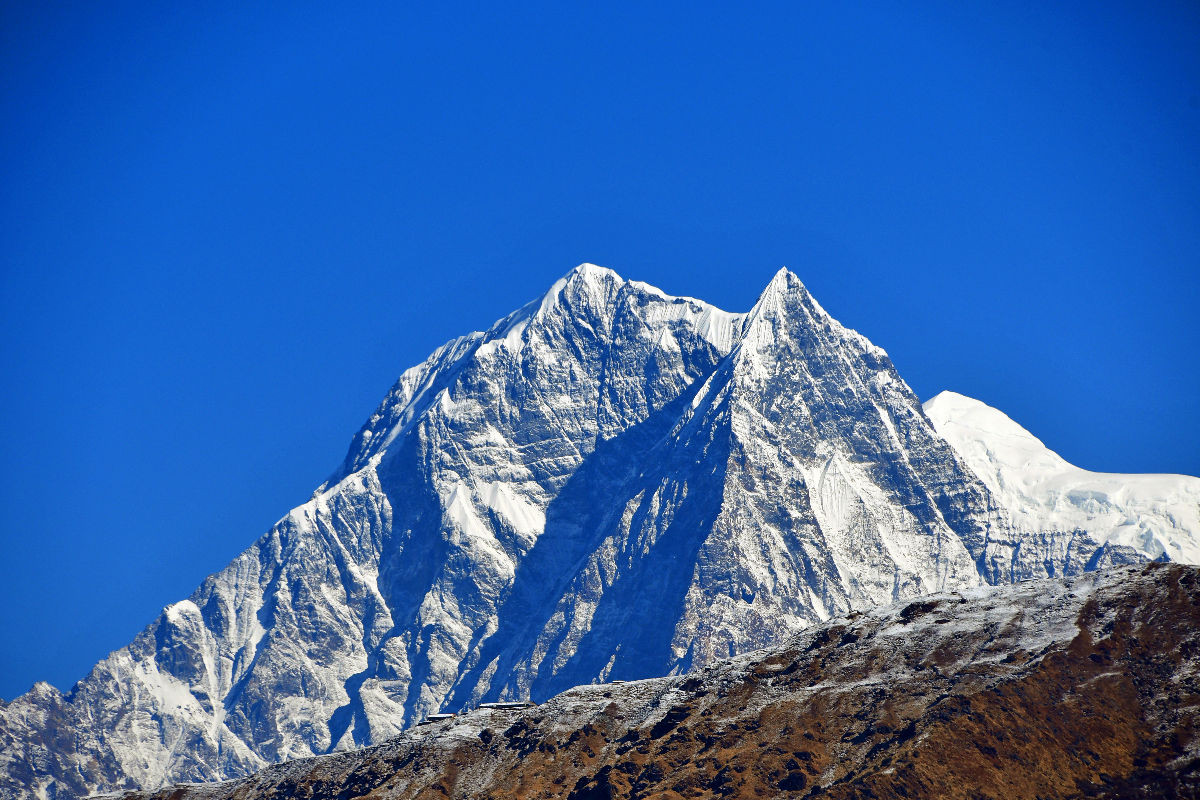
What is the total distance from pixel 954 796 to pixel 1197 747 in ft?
84.5

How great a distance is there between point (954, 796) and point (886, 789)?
737 centimetres

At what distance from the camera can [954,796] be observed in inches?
7717

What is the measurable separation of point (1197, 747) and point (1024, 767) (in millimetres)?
18403

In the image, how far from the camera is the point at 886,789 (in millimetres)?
198750

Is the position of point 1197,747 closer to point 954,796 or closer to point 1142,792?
point 1142,792

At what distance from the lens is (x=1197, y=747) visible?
192375 mm

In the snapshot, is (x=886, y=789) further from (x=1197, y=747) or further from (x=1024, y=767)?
(x=1197, y=747)

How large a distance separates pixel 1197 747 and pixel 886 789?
32781mm

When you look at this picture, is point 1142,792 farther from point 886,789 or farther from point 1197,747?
point 886,789

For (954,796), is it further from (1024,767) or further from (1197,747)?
(1197,747)

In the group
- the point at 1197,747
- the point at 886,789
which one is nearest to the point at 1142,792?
the point at 1197,747

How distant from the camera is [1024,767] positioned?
7869 inches

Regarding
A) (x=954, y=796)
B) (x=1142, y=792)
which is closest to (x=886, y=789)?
(x=954, y=796)
